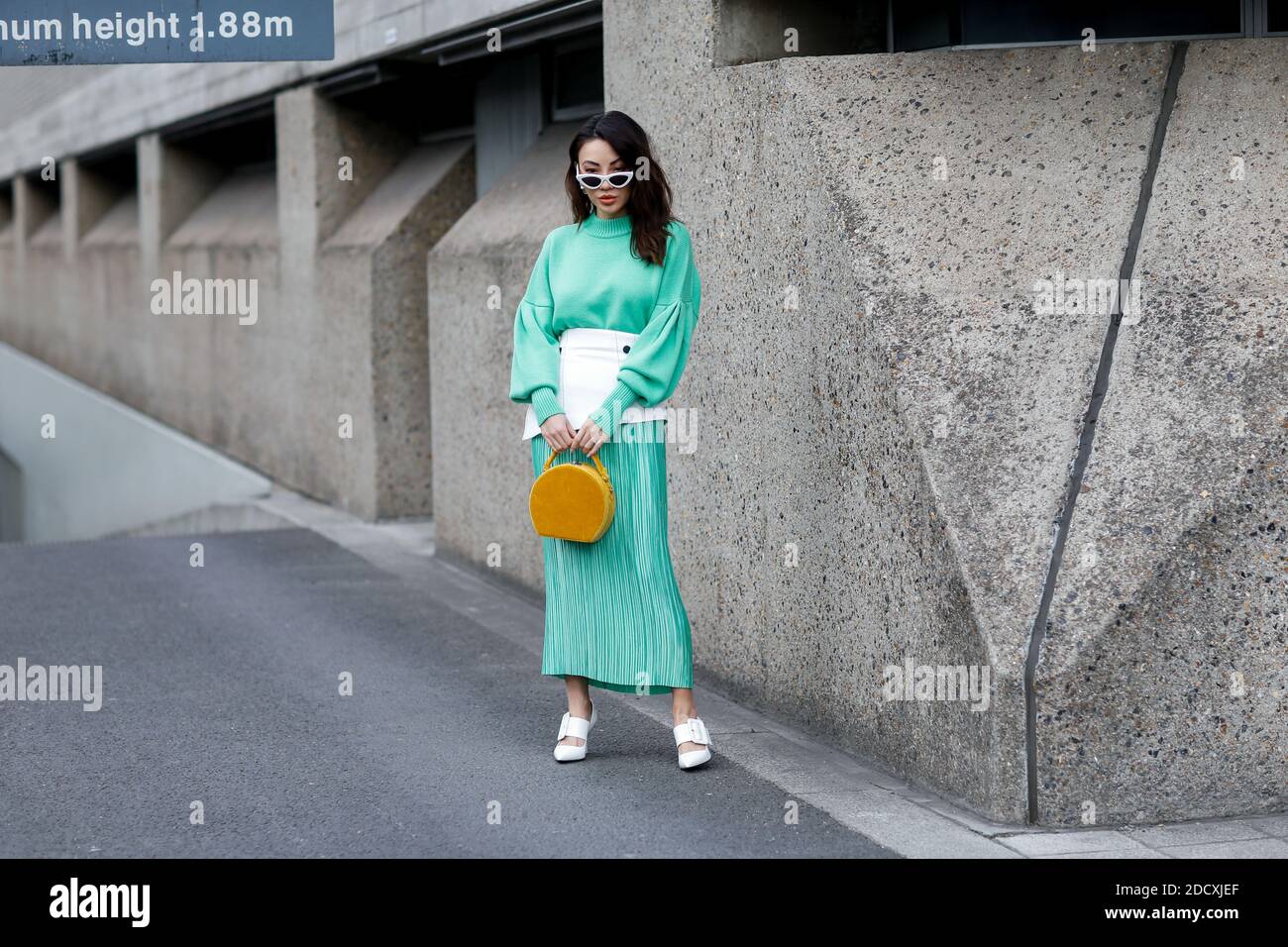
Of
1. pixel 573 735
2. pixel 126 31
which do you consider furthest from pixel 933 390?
pixel 126 31

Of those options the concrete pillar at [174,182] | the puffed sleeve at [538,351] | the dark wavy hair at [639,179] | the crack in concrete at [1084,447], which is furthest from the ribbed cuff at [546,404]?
the concrete pillar at [174,182]

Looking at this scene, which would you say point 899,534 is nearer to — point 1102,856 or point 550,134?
point 1102,856

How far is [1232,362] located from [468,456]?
5804 mm

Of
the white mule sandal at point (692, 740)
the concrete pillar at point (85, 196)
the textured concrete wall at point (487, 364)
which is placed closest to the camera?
the white mule sandal at point (692, 740)

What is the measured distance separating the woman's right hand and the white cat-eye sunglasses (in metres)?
0.71

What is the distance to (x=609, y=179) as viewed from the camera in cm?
521

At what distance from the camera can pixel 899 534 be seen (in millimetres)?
5125

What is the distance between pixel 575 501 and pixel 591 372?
0.40 metres

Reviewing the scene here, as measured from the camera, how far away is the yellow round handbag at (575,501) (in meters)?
5.18

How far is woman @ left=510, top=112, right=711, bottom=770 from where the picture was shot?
17.2 feet

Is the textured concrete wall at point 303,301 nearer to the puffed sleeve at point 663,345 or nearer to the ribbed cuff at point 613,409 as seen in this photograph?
the puffed sleeve at point 663,345

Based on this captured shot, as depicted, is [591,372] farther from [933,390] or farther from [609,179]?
[933,390]

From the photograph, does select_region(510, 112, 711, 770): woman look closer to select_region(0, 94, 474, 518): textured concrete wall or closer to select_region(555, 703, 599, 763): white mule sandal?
select_region(555, 703, 599, 763): white mule sandal

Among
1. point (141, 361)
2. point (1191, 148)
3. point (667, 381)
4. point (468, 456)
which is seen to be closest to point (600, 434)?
point (667, 381)
